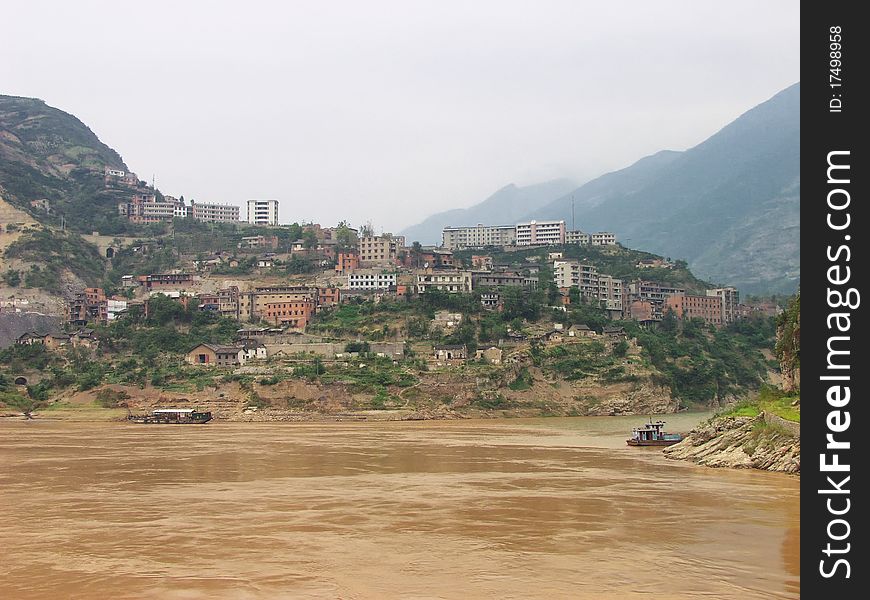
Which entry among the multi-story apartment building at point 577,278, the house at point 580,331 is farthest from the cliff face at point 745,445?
the multi-story apartment building at point 577,278

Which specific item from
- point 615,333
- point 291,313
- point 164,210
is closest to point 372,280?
point 291,313

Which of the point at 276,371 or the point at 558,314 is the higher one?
the point at 558,314

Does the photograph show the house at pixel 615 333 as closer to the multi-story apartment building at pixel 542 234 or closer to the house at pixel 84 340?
the multi-story apartment building at pixel 542 234

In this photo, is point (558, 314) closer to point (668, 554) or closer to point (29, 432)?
point (29, 432)

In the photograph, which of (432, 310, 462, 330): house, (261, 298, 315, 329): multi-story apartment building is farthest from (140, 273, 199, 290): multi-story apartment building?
(432, 310, 462, 330): house

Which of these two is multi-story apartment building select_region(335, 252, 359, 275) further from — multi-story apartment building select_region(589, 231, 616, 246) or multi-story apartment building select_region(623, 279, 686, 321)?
multi-story apartment building select_region(589, 231, 616, 246)
